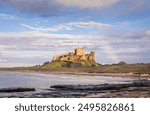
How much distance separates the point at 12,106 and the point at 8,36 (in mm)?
4940

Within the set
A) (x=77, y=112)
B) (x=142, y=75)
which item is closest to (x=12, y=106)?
(x=77, y=112)

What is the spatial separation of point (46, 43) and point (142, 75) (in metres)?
23.5

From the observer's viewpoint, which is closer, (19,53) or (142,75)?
(19,53)

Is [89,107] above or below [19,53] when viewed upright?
below

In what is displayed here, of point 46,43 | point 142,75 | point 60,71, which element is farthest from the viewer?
point 60,71

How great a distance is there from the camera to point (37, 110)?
29.3ft

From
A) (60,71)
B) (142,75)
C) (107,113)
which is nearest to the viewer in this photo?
(107,113)

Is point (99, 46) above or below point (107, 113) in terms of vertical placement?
above

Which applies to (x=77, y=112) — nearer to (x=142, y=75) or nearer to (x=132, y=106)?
(x=132, y=106)

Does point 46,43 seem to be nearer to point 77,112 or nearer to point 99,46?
point 99,46

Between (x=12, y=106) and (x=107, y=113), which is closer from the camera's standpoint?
(x=107, y=113)

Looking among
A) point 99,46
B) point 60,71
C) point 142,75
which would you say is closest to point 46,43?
point 99,46

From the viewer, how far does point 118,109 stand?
29.3 ft

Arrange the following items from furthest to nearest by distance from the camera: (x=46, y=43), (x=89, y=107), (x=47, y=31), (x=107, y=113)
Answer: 1. (x=46, y=43)
2. (x=47, y=31)
3. (x=89, y=107)
4. (x=107, y=113)
